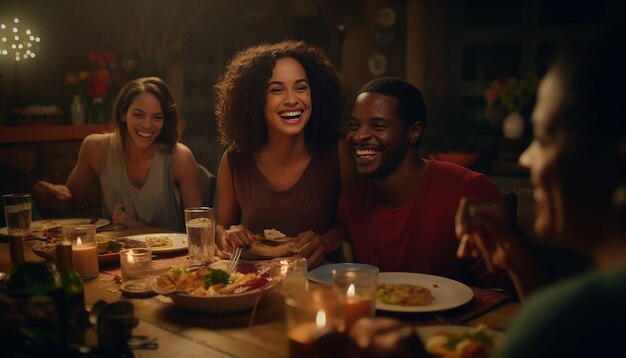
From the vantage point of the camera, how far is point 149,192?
3078mm

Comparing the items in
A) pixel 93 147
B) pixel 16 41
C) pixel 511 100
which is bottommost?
pixel 93 147

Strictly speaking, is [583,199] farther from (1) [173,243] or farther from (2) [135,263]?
(1) [173,243]

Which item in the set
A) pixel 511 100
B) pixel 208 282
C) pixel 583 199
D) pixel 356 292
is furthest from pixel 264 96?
pixel 511 100

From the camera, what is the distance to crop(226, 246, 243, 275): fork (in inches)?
68.9

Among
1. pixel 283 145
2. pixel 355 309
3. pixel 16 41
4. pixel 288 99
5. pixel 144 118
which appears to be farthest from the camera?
pixel 16 41

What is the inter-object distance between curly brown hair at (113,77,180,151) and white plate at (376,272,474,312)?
1.80m

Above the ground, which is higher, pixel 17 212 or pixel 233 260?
pixel 17 212

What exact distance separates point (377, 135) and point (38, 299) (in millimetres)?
1172

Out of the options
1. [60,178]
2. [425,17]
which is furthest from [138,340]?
[425,17]

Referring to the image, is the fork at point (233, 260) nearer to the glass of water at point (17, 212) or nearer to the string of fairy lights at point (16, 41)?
the glass of water at point (17, 212)

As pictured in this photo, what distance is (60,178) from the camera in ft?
15.3

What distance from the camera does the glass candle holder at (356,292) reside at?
1216 mm

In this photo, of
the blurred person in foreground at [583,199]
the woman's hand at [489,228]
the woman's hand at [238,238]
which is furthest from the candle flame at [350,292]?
the woman's hand at [238,238]

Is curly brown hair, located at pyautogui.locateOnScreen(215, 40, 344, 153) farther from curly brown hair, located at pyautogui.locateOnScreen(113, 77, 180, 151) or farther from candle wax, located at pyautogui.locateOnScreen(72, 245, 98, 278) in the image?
candle wax, located at pyautogui.locateOnScreen(72, 245, 98, 278)
